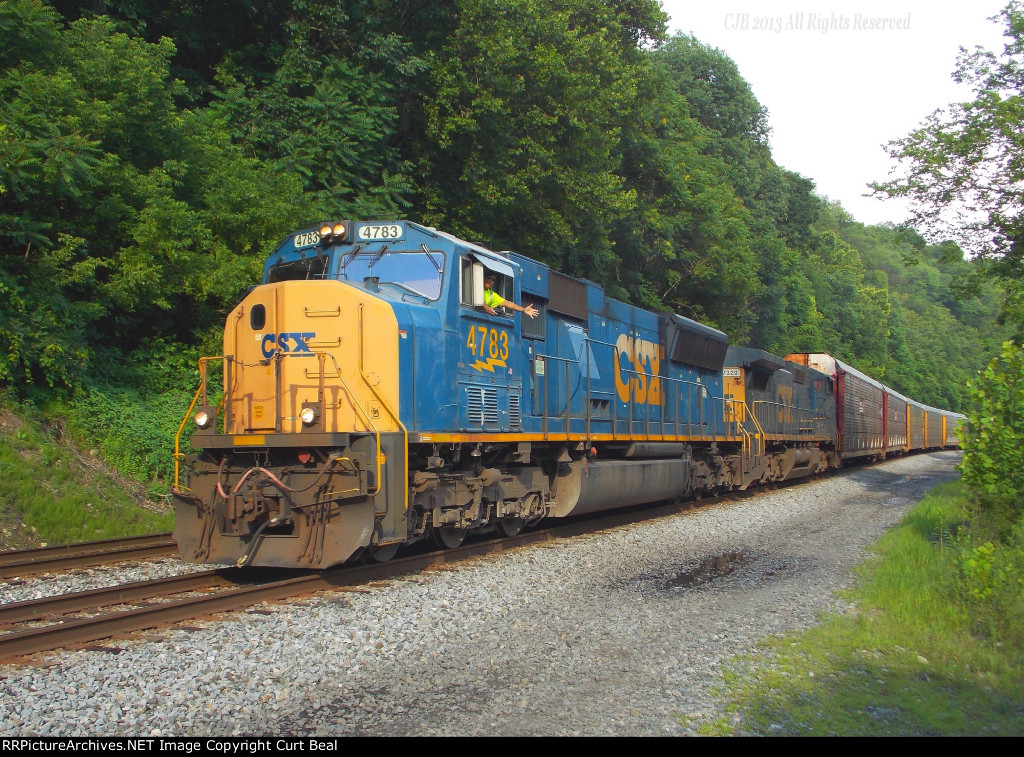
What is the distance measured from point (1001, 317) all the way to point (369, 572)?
15.5m

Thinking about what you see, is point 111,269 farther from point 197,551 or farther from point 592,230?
point 592,230

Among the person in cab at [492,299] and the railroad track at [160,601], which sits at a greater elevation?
the person in cab at [492,299]

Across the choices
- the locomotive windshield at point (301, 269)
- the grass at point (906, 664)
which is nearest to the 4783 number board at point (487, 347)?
the locomotive windshield at point (301, 269)

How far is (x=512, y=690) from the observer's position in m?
4.59

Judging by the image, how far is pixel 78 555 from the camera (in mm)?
8125

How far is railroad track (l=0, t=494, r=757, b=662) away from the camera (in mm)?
5277

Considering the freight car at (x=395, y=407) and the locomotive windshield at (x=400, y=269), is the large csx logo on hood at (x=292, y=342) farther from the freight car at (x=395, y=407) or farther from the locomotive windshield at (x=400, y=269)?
the locomotive windshield at (x=400, y=269)

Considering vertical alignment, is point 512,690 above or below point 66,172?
below

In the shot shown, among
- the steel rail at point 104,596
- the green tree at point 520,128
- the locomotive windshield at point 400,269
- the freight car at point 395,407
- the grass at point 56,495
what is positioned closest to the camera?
the steel rail at point 104,596

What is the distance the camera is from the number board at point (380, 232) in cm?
833

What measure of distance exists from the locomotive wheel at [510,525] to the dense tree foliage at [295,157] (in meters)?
5.83

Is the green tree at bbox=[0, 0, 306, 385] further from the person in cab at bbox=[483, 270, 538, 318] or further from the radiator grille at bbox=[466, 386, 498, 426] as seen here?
the radiator grille at bbox=[466, 386, 498, 426]

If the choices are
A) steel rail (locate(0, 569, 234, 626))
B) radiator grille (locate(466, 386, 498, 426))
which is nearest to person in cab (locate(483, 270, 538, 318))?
radiator grille (locate(466, 386, 498, 426))
